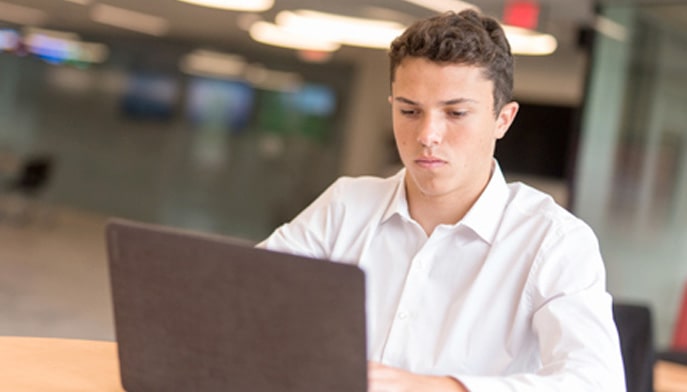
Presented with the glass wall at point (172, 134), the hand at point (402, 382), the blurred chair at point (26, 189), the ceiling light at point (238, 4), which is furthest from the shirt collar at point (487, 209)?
the glass wall at point (172, 134)

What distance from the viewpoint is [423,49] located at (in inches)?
61.7

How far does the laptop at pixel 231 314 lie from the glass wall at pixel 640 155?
581 cm

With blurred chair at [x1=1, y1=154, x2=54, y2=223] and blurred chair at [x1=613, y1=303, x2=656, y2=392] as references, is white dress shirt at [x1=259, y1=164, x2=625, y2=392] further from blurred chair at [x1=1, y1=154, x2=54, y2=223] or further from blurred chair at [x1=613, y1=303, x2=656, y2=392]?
blurred chair at [x1=1, y1=154, x2=54, y2=223]

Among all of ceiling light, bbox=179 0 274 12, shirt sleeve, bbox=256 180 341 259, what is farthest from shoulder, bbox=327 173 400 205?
ceiling light, bbox=179 0 274 12

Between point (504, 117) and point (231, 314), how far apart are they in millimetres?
733

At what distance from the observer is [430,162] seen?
159 centimetres

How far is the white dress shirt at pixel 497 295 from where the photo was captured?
4.75 feet

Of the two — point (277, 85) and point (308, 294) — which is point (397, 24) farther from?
point (308, 294)

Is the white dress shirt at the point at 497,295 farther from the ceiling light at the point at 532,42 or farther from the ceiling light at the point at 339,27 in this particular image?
the ceiling light at the point at 339,27

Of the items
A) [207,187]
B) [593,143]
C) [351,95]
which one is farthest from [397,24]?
[207,187]

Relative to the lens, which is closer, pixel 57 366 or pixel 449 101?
pixel 449 101

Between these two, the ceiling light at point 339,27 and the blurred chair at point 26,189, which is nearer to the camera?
the ceiling light at point 339,27

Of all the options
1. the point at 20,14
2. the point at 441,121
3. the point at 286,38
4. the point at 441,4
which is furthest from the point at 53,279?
the point at 441,121

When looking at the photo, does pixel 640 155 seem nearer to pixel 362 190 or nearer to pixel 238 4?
pixel 238 4
